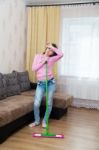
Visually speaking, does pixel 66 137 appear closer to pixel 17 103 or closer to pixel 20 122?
pixel 20 122

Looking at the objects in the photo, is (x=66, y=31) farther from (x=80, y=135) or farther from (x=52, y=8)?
(x=80, y=135)

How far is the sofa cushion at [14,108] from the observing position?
3.13 metres

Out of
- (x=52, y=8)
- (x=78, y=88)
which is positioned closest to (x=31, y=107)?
(x=78, y=88)

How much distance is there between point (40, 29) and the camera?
211 inches

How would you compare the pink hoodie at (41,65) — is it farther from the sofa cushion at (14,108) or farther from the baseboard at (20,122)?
the baseboard at (20,122)

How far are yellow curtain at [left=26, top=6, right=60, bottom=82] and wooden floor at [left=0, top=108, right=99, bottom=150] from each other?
4.57 ft

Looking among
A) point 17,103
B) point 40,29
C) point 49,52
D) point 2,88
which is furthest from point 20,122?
point 40,29

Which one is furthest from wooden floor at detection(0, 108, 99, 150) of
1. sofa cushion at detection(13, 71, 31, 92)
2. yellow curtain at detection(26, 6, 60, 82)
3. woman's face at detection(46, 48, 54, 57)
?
yellow curtain at detection(26, 6, 60, 82)

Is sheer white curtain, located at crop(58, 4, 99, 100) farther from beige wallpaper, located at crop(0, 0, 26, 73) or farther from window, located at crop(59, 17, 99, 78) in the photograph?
beige wallpaper, located at crop(0, 0, 26, 73)

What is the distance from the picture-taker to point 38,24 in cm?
538

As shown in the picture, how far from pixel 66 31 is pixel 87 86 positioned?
1327mm

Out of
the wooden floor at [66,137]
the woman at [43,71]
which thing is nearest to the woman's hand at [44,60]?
the woman at [43,71]

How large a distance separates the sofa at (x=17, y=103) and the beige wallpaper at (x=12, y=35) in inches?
14.4

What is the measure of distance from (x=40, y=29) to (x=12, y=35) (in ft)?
2.46
